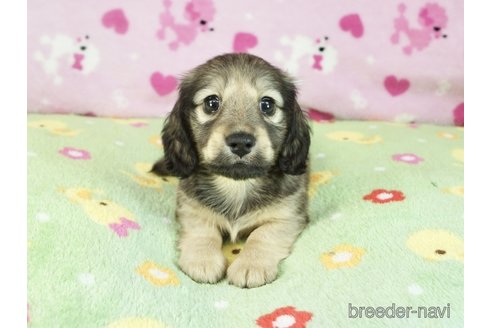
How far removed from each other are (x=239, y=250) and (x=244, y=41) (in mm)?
1505

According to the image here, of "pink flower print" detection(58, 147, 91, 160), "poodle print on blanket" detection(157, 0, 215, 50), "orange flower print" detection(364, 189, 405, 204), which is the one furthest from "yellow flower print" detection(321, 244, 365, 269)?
"poodle print on blanket" detection(157, 0, 215, 50)

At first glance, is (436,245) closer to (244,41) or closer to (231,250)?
(231,250)

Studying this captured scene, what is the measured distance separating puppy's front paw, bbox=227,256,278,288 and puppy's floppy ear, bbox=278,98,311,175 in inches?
15.7

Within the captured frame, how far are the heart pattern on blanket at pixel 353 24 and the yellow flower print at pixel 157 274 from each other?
6.42 ft

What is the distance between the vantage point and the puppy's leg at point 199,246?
1780mm

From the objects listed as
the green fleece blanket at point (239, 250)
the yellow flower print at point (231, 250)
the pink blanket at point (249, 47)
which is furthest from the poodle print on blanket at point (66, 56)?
the yellow flower print at point (231, 250)

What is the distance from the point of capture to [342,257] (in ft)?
5.99

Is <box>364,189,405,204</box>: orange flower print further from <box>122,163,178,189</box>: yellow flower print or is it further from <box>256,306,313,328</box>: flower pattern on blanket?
<box>122,163,178,189</box>: yellow flower print

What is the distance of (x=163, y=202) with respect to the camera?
224 cm

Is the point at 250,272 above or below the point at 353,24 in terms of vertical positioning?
below

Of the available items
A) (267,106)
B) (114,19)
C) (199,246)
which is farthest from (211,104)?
(114,19)

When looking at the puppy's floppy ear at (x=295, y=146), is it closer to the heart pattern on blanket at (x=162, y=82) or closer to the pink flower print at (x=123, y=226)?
the pink flower print at (x=123, y=226)

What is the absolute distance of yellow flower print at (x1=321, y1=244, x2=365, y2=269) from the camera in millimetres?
1782

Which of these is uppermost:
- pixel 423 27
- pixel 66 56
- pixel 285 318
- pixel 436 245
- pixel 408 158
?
pixel 423 27
